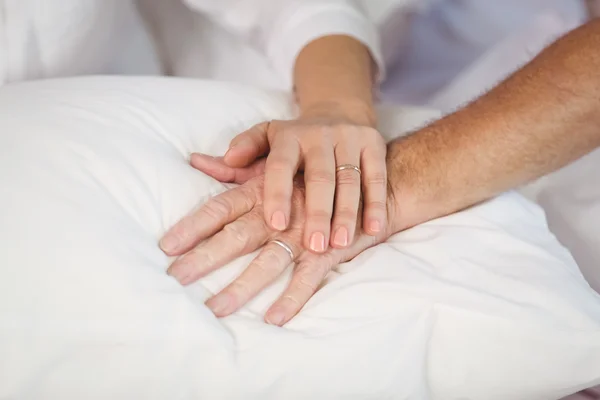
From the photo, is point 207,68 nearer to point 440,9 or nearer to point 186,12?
point 186,12

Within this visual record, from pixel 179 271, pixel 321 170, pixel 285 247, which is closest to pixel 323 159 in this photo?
pixel 321 170

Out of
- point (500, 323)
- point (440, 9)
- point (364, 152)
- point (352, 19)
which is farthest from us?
point (440, 9)

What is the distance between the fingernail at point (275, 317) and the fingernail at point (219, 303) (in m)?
0.04

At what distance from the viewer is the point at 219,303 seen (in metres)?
0.57

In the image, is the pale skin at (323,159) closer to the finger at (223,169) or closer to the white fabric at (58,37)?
the finger at (223,169)

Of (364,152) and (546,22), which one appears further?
(546,22)

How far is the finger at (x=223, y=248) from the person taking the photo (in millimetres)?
582

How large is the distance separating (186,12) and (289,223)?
1.99ft

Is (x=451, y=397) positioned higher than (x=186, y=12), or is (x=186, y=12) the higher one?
(x=186, y=12)

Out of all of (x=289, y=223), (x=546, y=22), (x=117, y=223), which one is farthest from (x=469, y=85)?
(x=117, y=223)

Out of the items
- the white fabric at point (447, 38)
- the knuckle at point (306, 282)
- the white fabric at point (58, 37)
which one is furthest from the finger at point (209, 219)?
the white fabric at point (447, 38)

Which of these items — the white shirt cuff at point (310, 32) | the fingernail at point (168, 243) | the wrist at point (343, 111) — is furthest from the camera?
the white shirt cuff at point (310, 32)

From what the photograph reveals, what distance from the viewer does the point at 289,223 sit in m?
0.68

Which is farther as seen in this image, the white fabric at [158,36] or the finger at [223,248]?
the white fabric at [158,36]
